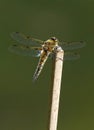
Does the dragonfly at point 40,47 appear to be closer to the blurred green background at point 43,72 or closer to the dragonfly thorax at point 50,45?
the dragonfly thorax at point 50,45

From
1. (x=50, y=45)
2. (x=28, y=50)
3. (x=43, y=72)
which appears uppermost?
(x=43, y=72)

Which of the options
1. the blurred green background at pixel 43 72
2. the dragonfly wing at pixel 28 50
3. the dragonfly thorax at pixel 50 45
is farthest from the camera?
the blurred green background at pixel 43 72

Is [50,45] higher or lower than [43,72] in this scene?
lower

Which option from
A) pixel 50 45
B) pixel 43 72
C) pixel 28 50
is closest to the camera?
pixel 50 45

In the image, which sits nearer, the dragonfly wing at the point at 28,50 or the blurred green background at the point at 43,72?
the dragonfly wing at the point at 28,50

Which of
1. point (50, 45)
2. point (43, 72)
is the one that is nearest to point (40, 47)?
point (50, 45)

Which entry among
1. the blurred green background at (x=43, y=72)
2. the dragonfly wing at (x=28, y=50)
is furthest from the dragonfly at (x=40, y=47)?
the blurred green background at (x=43, y=72)

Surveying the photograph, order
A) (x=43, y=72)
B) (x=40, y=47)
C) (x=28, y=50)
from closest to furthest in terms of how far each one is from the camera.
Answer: (x=40, y=47), (x=28, y=50), (x=43, y=72)

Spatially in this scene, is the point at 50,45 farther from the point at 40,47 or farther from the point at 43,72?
the point at 43,72

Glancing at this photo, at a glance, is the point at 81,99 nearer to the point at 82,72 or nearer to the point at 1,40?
the point at 82,72
